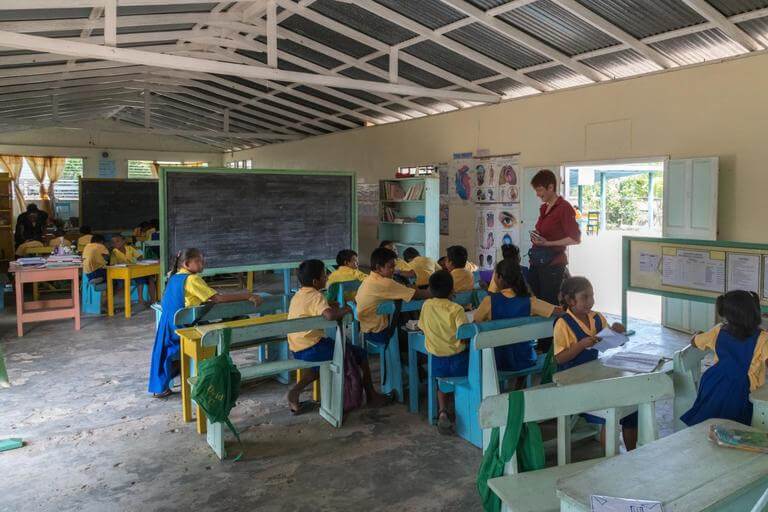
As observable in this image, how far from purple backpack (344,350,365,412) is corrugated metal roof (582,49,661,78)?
4.34 meters

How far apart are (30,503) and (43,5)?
12.5ft

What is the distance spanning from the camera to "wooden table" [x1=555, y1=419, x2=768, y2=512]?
4.78ft

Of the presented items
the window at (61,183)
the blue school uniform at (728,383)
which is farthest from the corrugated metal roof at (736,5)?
the window at (61,183)

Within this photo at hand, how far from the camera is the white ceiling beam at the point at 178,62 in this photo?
4.84 metres

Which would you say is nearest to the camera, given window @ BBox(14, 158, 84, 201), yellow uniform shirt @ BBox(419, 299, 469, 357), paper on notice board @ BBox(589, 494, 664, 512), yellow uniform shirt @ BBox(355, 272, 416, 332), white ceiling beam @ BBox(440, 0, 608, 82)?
paper on notice board @ BBox(589, 494, 664, 512)

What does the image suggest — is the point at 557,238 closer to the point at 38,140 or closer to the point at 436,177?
the point at 436,177

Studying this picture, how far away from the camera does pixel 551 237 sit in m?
4.38

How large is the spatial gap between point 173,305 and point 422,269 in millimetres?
2304

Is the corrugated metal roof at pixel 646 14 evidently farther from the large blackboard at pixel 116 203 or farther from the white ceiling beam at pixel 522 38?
the large blackboard at pixel 116 203

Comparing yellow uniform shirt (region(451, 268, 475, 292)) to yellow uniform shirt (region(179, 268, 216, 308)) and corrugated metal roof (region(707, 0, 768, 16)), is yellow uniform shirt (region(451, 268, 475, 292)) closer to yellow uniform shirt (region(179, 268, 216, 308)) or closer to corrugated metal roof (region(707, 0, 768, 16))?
yellow uniform shirt (region(179, 268, 216, 308))

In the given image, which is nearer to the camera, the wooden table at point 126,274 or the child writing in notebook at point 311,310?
the child writing in notebook at point 311,310

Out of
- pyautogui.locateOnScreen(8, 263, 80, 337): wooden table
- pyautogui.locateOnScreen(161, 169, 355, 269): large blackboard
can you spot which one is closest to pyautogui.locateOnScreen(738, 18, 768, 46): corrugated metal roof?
pyautogui.locateOnScreen(161, 169, 355, 269): large blackboard

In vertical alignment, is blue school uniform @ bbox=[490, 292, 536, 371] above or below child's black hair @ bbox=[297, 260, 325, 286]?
below

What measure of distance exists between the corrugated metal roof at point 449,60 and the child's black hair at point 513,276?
4.14 meters
